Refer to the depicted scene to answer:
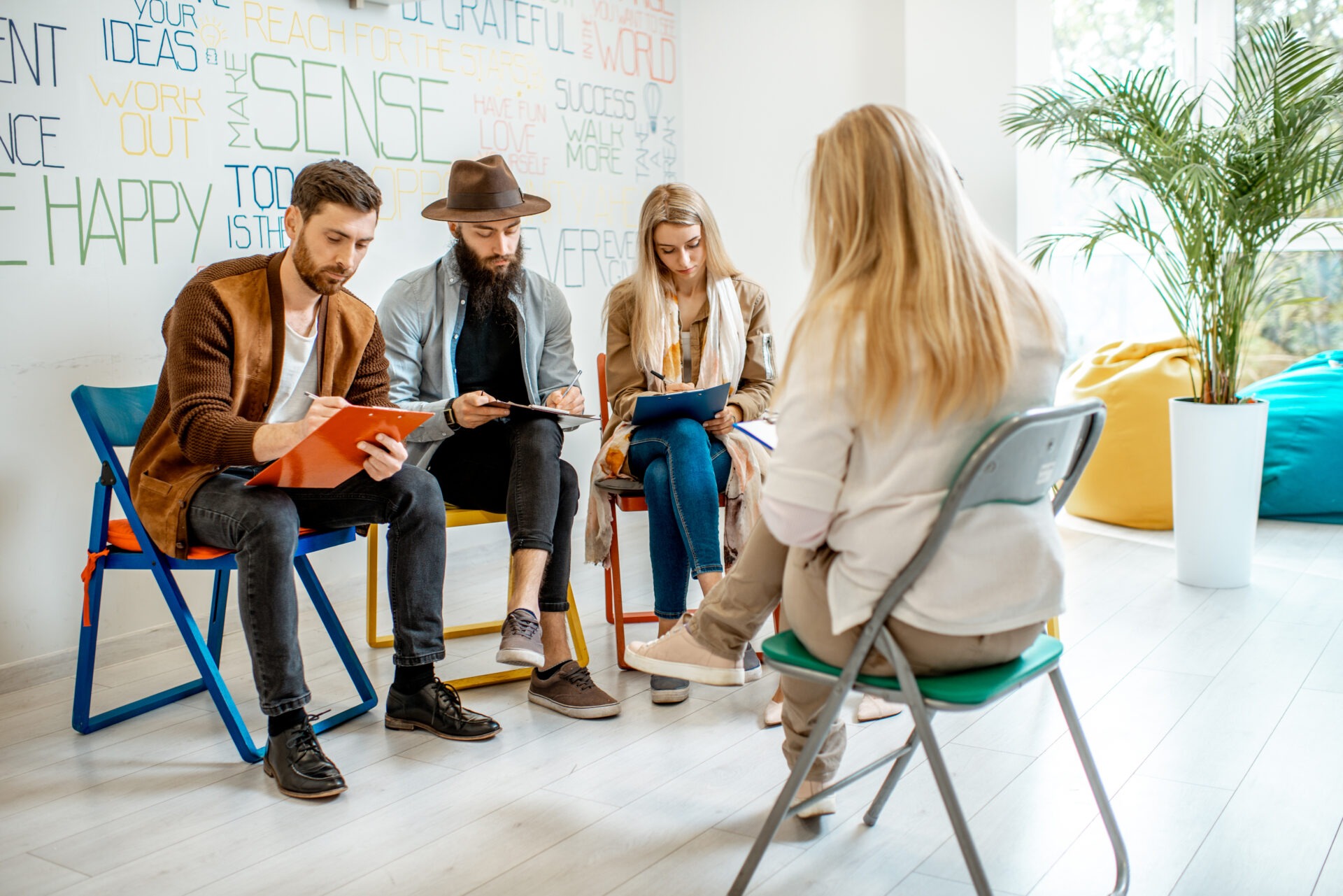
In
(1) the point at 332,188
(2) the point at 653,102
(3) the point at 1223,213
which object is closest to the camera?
(1) the point at 332,188

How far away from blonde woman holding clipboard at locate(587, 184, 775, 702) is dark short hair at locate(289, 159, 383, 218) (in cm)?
76

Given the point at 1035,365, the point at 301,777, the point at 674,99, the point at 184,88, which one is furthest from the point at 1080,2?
the point at 301,777

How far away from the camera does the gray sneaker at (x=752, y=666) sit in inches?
104

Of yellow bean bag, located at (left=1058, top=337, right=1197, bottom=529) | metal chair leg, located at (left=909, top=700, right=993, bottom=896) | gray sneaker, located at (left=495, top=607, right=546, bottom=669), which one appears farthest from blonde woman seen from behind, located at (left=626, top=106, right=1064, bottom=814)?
yellow bean bag, located at (left=1058, top=337, right=1197, bottom=529)

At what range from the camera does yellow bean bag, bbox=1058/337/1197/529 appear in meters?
3.98

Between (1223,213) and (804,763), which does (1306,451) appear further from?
(804,763)

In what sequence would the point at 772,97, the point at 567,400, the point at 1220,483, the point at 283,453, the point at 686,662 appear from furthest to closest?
the point at 772,97
the point at 1220,483
the point at 567,400
the point at 283,453
the point at 686,662

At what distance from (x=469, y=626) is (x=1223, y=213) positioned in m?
2.34

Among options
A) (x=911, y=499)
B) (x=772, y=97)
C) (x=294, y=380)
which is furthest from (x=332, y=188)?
(x=772, y=97)

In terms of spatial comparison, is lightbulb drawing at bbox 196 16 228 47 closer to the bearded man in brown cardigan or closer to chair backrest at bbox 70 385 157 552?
the bearded man in brown cardigan

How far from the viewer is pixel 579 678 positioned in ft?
8.20

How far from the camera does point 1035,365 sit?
1.48 metres

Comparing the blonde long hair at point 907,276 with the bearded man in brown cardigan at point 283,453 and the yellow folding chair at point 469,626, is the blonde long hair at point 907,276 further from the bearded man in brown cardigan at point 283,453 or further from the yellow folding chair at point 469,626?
the yellow folding chair at point 469,626

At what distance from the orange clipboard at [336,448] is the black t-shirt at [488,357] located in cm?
67
